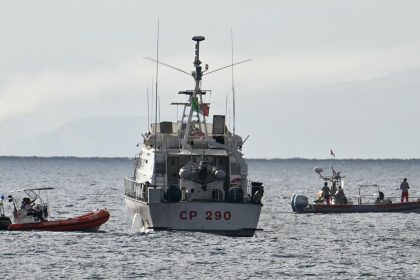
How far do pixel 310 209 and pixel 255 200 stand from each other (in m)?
23.9

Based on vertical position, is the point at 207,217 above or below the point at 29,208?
below

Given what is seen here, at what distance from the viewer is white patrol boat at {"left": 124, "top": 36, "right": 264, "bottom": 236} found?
6288 cm

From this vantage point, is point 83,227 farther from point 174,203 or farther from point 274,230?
point 274,230

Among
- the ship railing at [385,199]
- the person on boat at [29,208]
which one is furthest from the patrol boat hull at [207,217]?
the ship railing at [385,199]

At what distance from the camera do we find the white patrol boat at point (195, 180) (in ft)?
206

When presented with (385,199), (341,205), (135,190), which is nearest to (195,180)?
(135,190)

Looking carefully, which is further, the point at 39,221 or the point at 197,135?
the point at 197,135

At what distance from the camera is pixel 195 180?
64688 millimetres

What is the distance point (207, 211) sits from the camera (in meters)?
62.7

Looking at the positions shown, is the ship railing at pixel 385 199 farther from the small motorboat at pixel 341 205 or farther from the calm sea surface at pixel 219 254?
the calm sea surface at pixel 219 254

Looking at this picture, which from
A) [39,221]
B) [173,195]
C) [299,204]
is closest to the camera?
[173,195]

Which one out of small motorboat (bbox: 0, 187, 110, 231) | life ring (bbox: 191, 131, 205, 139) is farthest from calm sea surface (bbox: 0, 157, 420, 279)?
life ring (bbox: 191, 131, 205, 139)

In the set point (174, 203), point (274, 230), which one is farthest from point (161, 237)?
point (274, 230)

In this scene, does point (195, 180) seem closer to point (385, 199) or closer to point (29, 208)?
point (29, 208)
